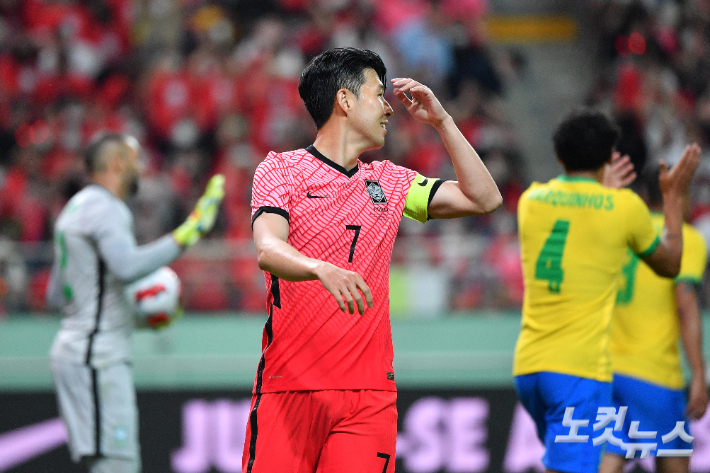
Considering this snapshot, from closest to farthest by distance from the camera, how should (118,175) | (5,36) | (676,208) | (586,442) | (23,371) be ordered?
(586,442)
(676,208)
(118,175)
(23,371)
(5,36)

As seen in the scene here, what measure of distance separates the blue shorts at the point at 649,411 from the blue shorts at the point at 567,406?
36cm

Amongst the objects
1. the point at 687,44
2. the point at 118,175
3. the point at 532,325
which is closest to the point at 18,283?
the point at 118,175

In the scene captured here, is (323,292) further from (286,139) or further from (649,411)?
(286,139)

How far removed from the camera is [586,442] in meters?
4.05

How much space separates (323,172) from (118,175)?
7.05 ft

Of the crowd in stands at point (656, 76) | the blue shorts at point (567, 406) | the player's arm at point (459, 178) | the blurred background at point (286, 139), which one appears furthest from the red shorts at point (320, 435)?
the crowd in stands at point (656, 76)

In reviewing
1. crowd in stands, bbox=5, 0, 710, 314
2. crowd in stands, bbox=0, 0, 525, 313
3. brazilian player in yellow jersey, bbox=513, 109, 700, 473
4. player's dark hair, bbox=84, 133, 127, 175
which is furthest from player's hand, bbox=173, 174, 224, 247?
crowd in stands, bbox=0, 0, 525, 313

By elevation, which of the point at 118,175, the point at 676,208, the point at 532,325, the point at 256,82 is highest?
the point at 256,82

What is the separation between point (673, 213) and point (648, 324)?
63 centimetres

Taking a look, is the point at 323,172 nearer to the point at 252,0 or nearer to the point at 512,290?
the point at 512,290

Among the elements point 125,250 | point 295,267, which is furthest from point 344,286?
point 125,250

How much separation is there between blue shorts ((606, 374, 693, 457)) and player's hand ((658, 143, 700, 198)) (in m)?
0.98

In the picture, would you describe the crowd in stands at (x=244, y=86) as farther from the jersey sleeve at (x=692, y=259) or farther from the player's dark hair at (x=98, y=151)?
the jersey sleeve at (x=692, y=259)

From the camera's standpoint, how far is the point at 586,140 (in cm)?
427
